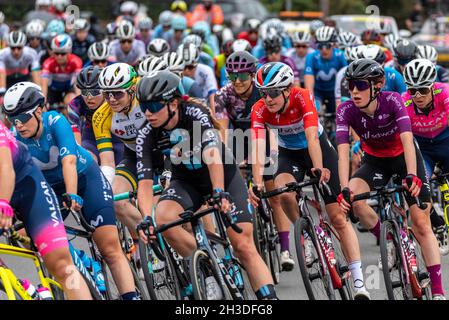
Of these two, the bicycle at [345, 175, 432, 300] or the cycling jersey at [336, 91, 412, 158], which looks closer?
the bicycle at [345, 175, 432, 300]

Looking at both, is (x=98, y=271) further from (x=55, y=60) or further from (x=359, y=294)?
(x=55, y=60)

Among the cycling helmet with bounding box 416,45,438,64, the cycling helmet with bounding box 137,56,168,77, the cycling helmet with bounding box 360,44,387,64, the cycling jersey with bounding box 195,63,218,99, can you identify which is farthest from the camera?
the cycling jersey with bounding box 195,63,218,99

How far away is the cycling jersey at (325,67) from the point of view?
17188 mm

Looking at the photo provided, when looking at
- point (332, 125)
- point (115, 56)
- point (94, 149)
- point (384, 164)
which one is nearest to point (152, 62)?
point (94, 149)

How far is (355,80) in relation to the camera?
9.34m

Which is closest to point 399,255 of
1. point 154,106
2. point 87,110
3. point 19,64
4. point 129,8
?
point 154,106

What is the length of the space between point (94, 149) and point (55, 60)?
653 centimetres

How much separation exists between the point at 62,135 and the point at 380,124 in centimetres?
276

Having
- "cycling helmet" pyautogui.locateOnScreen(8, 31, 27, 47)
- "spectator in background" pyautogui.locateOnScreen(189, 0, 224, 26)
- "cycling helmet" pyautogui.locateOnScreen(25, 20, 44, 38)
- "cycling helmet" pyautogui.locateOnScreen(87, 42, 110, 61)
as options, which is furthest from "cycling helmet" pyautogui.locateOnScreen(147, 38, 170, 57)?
"spectator in background" pyautogui.locateOnScreen(189, 0, 224, 26)

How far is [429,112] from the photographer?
35.0 ft

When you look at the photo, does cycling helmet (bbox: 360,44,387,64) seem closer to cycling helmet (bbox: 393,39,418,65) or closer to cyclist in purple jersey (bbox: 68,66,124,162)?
cycling helmet (bbox: 393,39,418,65)

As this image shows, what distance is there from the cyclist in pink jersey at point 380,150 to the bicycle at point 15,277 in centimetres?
242

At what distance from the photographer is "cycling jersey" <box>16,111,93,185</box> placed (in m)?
8.42

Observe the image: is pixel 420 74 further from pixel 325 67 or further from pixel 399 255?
pixel 325 67
